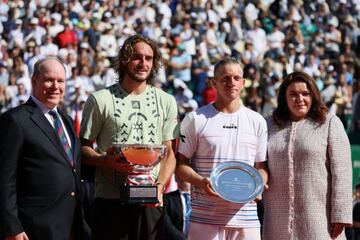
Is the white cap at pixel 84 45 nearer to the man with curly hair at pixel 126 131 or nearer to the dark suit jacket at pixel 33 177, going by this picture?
the man with curly hair at pixel 126 131

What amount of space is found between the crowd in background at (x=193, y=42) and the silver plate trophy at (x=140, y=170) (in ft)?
40.7

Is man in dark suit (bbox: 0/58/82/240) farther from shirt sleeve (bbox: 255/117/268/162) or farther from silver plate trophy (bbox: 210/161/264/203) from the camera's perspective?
shirt sleeve (bbox: 255/117/268/162)

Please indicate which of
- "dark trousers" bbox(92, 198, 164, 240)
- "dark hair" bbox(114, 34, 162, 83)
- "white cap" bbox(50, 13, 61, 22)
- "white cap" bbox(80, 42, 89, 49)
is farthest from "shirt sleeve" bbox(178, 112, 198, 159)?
"white cap" bbox(50, 13, 61, 22)

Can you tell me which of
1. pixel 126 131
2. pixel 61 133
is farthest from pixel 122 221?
pixel 61 133

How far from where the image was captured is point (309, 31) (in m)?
26.2

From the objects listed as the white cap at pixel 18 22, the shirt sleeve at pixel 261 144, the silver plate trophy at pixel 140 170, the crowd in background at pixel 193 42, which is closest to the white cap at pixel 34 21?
the crowd in background at pixel 193 42

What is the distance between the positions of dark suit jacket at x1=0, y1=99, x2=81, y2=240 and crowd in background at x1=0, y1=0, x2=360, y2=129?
497 inches

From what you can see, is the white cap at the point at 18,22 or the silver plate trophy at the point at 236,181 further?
the white cap at the point at 18,22

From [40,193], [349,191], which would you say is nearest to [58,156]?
[40,193]

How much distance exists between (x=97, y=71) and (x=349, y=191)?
14346 millimetres

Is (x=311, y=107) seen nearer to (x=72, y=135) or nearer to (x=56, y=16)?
(x=72, y=135)

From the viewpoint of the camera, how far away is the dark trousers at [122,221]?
6.43 metres

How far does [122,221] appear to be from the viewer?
21.1 feet

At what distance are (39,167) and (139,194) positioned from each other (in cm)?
72
